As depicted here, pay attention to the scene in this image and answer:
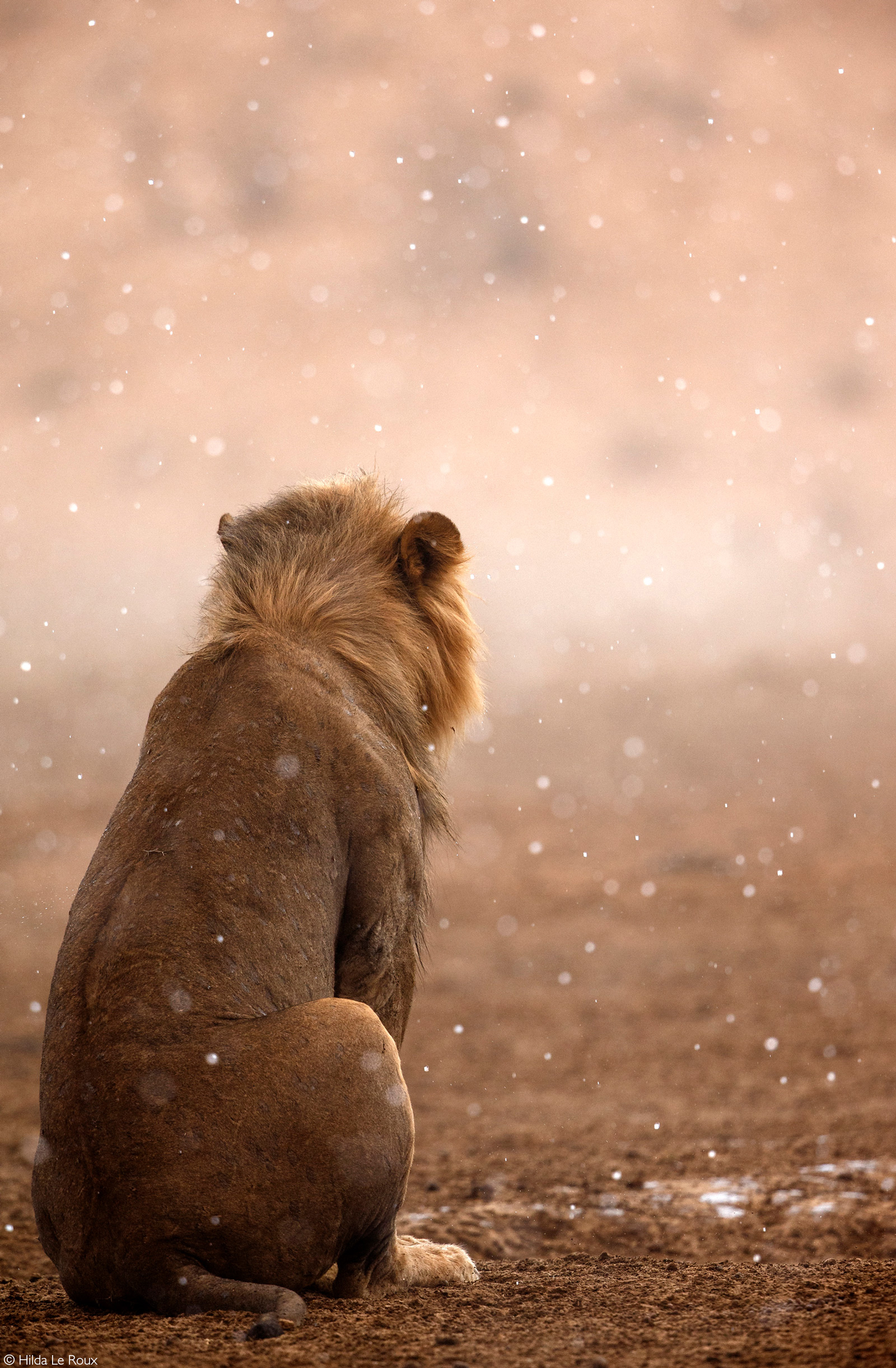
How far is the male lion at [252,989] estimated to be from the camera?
2.81 meters

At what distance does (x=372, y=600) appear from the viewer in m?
4.06

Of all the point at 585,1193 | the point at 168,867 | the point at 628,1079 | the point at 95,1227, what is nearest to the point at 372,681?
the point at 168,867

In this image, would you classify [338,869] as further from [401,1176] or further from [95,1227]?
[95,1227]

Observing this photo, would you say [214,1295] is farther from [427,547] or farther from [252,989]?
[427,547]

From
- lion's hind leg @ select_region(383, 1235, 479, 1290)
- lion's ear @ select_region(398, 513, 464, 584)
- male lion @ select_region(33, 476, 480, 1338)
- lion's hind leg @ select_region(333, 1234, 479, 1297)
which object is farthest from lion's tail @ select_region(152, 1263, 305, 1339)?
lion's ear @ select_region(398, 513, 464, 584)

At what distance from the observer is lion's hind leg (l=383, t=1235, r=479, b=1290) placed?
3434 millimetres

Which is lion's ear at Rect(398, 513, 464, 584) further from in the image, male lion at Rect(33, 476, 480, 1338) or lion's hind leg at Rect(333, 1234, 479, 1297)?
lion's hind leg at Rect(333, 1234, 479, 1297)

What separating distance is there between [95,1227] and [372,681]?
188 centimetres

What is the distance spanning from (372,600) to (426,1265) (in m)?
2.31

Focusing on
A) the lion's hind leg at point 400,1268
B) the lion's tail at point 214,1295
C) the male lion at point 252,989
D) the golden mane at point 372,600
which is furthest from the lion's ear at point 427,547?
the lion's tail at point 214,1295

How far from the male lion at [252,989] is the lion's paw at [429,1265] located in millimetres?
10

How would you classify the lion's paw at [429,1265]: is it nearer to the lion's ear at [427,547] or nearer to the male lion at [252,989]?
the male lion at [252,989]

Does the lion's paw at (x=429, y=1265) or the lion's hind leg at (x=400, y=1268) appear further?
the lion's paw at (x=429, y=1265)

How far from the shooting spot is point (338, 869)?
11.1 ft
